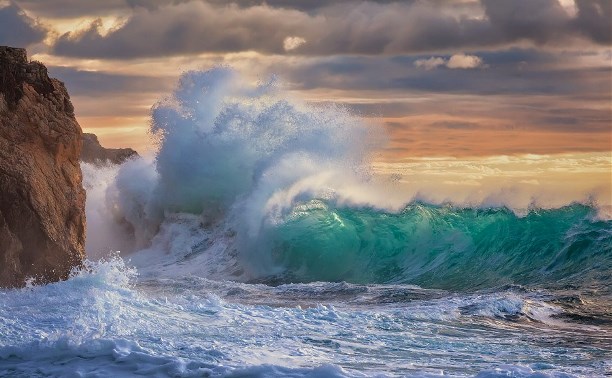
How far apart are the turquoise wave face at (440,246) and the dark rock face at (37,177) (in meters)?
7.36

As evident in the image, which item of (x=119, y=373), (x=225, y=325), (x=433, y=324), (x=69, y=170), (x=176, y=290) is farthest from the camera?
(x=176, y=290)

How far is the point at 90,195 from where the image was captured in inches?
1108

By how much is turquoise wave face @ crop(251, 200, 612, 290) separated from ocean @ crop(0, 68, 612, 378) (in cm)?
5

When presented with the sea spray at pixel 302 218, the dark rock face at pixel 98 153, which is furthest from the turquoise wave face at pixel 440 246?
the dark rock face at pixel 98 153

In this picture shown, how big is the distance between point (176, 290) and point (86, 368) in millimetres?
6610

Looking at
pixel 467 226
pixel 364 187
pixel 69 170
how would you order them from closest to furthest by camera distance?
pixel 69 170, pixel 467 226, pixel 364 187

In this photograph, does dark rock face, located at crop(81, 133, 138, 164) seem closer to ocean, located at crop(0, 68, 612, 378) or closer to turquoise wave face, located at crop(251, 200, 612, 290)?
ocean, located at crop(0, 68, 612, 378)

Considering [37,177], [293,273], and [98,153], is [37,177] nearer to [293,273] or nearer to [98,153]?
[293,273]

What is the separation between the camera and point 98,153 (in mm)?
36750

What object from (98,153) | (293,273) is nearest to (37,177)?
(293,273)

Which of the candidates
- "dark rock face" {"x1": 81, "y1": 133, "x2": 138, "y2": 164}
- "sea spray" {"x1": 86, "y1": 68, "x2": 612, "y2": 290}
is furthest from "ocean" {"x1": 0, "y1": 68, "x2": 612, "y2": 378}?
"dark rock face" {"x1": 81, "y1": 133, "x2": 138, "y2": 164}

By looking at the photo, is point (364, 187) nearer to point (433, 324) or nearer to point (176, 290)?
point (176, 290)

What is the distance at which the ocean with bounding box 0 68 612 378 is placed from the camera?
9086 mm

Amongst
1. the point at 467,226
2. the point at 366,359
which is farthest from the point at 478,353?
the point at 467,226
